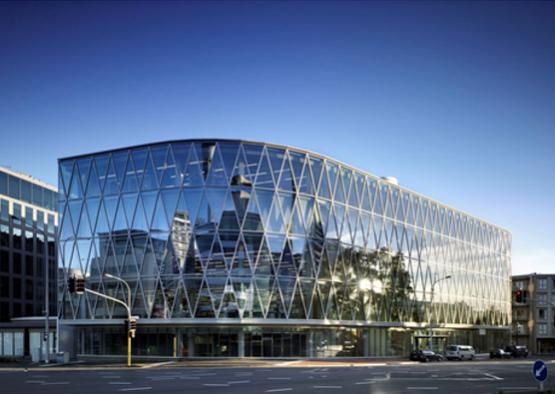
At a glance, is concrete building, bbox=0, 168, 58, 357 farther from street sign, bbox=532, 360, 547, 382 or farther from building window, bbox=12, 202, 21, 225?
street sign, bbox=532, 360, 547, 382

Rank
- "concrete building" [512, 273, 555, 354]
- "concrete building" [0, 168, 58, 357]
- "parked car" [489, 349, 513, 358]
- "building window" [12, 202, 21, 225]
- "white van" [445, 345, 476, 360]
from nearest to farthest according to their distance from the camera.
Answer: "white van" [445, 345, 476, 360] < "parked car" [489, 349, 513, 358] < "concrete building" [0, 168, 58, 357] < "building window" [12, 202, 21, 225] < "concrete building" [512, 273, 555, 354]

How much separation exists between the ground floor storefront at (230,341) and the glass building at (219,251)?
101mm

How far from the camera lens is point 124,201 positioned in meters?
64.1

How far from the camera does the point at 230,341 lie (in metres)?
61.5

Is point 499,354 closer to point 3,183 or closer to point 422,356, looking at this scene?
point 422,356

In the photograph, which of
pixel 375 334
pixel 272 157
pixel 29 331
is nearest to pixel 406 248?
pixel 375 334

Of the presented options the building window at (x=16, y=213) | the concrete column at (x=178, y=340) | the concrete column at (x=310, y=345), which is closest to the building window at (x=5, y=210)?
the building window at (x=16, y=213)

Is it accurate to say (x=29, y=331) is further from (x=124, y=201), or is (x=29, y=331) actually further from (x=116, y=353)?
(x=124, y=201)

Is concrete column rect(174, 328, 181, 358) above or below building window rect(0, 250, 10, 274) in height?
below

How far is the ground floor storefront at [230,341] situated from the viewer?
202 feet

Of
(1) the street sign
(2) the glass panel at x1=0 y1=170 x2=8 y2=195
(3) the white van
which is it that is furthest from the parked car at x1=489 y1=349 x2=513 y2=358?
(2) the glass panel at x1=0 y1=170 x2=8 y2=195

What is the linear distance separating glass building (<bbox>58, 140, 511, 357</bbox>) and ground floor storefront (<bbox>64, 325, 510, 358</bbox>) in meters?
0.10

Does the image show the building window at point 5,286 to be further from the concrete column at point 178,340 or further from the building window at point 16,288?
the concrete column at point 178,340

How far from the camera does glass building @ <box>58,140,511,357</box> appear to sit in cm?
6062
